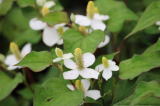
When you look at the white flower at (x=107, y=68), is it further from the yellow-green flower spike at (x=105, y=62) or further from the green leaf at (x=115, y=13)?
the green leaf at (x=115, y=13)

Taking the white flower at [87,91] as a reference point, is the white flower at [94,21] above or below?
above

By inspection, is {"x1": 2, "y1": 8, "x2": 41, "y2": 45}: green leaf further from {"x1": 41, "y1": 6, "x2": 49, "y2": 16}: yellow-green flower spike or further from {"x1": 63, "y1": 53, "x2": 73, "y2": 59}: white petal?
{"x1": 63, "y1": 53, "x2": 73, "y2": 59}: white petal

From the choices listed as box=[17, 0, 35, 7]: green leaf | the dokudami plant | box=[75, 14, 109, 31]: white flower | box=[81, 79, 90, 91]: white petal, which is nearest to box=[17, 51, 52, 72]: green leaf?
the dokudami plant

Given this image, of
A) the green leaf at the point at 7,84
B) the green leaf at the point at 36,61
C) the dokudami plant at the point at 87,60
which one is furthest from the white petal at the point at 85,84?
the green leaf at the point at 7,84

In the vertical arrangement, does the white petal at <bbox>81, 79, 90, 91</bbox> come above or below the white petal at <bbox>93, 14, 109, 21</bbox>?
below

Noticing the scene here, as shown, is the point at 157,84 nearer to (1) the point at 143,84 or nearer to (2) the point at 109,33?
(1) the point at 143,84

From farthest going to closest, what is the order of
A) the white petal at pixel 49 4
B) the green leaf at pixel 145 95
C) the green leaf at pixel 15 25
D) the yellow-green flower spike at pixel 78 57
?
the green leaf at pixel 15 25
the white petal at pixel 49 4
the yellow-green flower spike at pixel 78 57
the green leaf at pixel 145 95
